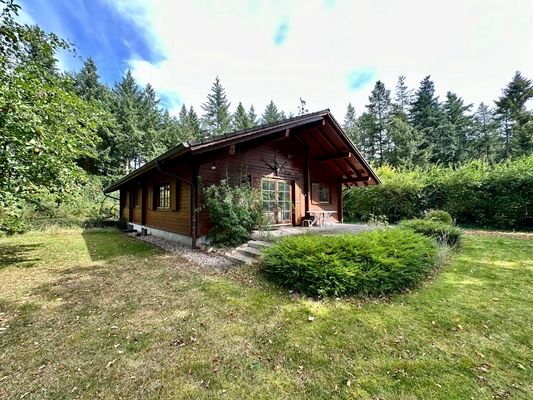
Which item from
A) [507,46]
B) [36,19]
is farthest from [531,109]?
[36,19]

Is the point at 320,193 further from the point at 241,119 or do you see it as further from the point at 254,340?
the point at 241,119

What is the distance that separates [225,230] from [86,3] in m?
7.48

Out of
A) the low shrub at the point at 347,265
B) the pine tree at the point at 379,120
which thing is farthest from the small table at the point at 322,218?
the pine tree at the point at 379,120

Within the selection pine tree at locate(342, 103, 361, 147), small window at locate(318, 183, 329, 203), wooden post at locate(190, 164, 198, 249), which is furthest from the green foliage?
pine tree at locate(342, 103, 361, 147)

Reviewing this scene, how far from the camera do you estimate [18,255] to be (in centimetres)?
677

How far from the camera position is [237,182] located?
27.8 ft

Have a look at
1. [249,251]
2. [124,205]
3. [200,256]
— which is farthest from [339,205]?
[124,205]

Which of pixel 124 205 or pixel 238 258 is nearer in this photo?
pixel 238 258

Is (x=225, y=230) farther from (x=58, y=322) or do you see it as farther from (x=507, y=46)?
(x=507, y=46)

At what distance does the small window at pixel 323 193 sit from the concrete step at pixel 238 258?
663 cm

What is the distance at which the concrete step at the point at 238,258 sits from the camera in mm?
5661

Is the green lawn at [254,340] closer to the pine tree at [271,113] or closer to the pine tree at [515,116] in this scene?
Answer: the pine tree at [515,116]

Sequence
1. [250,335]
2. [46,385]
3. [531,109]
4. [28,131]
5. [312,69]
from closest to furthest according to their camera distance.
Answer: [46,385], [250,335], [28,131], [312,69], [531,109]

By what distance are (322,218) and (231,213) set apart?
5.18 m
